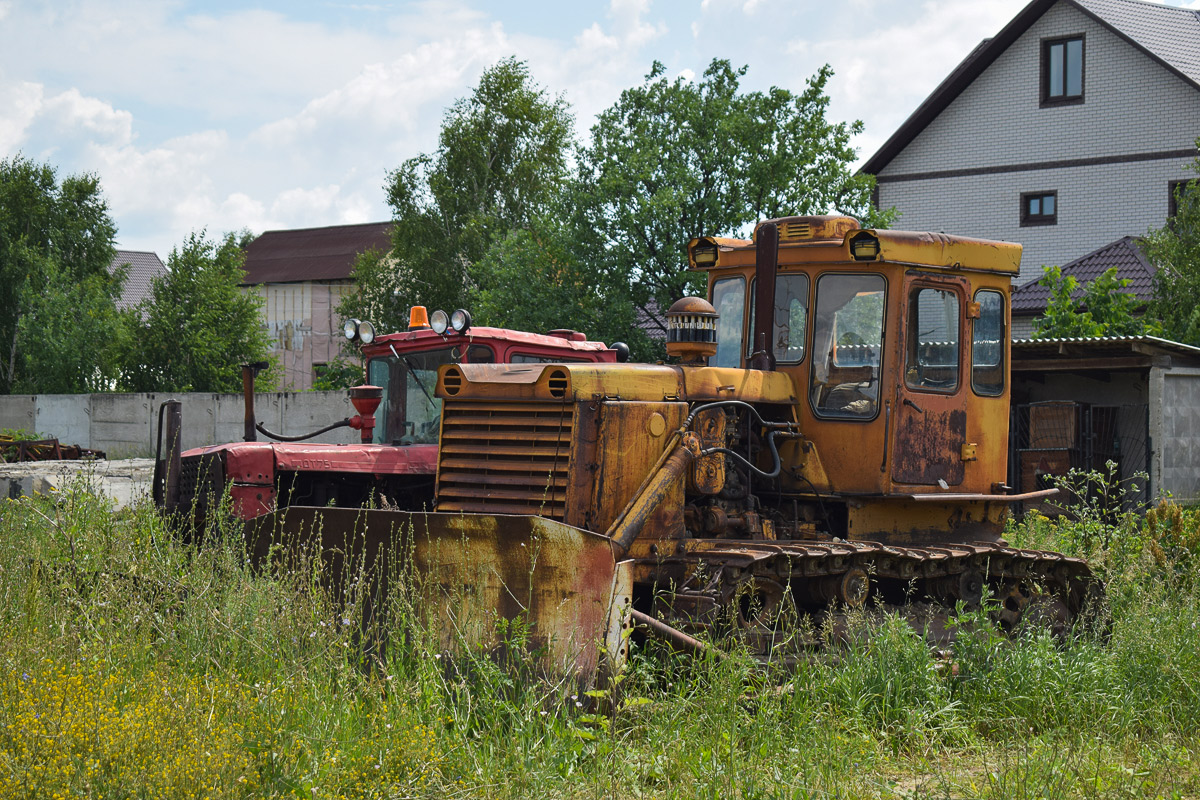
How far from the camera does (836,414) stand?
722 cm

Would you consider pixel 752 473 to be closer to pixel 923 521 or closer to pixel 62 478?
pixel 923 521

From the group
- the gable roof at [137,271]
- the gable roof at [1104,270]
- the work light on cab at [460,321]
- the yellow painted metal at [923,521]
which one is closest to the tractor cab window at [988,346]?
the yellow painted metal at [923,521]

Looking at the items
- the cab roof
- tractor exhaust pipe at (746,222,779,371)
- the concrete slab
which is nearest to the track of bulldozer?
tractor exhaust pipe at (746,222,779,371)

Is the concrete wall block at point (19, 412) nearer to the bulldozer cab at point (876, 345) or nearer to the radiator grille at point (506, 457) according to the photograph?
the radiator grille at point (506, 457)

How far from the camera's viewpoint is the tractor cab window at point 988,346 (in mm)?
7602

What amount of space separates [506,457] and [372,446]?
165 inches

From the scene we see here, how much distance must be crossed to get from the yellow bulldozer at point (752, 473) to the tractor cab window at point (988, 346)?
0.07 feet

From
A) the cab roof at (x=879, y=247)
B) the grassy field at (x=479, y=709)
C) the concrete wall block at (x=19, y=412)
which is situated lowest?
the grassy field at (x=479, y=709)

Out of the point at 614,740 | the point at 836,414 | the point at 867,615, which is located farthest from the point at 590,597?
the point at 836,414

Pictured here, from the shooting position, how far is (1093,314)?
19.0 metres

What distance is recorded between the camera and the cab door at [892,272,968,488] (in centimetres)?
716

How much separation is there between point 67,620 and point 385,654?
61.9 inches

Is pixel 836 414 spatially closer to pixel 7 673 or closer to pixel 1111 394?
pixel 7 673

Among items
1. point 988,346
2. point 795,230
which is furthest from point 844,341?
point 988,346
